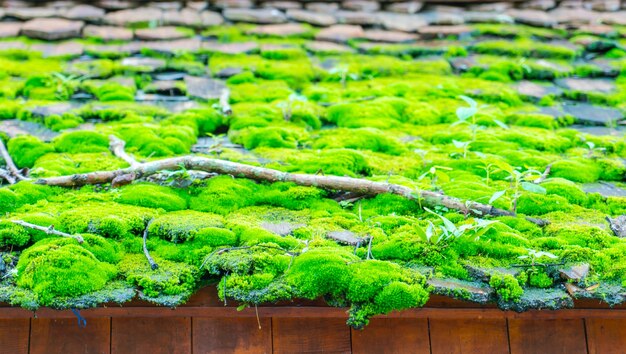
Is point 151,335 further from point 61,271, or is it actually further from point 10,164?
point 10,164

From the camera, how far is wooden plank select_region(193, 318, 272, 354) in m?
2.66

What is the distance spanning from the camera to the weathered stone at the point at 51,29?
195 inches

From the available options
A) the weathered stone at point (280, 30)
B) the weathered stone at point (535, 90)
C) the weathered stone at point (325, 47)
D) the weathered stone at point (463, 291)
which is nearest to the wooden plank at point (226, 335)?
the weathered stone at point (463, 291)

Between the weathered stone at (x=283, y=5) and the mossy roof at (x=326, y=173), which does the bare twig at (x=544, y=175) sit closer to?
the mossy roof at (x=326, y=173)

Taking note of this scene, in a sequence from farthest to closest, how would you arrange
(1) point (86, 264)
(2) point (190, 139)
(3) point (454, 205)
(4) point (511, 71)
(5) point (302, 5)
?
(5) point (302, 5) < (4) point (511, 71) < (2) point (190, 139) < (3) point (454, 205) < (1) point (86, 264)

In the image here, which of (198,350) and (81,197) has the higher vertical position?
Answer: (81,197)

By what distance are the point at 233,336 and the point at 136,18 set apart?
324 cm

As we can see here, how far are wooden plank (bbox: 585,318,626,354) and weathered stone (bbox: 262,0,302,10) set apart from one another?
351 cm

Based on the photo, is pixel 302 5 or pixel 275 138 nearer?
pixel 275 138

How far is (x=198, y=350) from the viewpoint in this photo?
266 centimetres

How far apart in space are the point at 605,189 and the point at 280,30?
280cm

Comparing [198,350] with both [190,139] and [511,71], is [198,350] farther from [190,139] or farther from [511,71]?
[511,71]

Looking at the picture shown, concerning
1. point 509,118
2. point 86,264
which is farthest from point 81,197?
point 509,118

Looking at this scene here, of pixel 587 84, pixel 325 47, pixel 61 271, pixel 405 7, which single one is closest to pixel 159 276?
pixel 61 271
